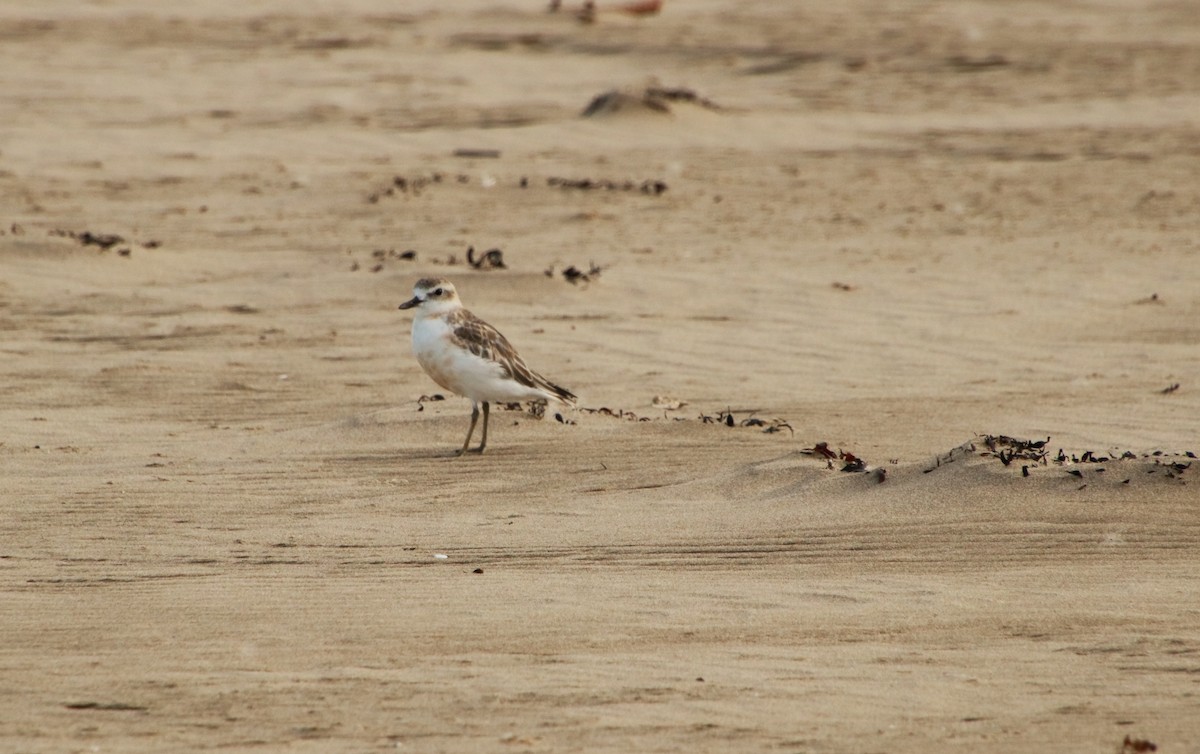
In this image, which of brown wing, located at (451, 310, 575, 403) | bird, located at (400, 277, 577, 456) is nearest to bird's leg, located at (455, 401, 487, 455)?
bird, located at (400, 277, 577, 456)

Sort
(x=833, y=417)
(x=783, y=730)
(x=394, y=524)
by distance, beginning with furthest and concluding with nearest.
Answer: (x=833, y=417) < (x=394, y=524) < (x=783, y=730)

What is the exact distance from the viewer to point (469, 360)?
340 inches

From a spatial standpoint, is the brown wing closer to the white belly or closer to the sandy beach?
the white belly

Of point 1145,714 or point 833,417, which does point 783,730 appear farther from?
point 833,417

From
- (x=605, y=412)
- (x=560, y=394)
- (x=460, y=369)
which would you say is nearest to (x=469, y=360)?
(x=460, y=369)

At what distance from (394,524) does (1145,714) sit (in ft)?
10.7

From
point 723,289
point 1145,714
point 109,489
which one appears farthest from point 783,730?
point 723,289

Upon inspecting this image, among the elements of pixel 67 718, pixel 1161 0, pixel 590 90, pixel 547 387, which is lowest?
pixel 67 718

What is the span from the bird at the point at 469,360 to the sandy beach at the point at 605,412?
0.87 feet

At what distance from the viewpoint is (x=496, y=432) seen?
928cm

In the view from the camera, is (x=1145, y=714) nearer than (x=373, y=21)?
Yes

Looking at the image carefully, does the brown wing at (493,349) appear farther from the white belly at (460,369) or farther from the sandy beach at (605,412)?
the sandy beach at (605,412)

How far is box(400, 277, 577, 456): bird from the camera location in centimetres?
867

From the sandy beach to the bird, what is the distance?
0.87ft
